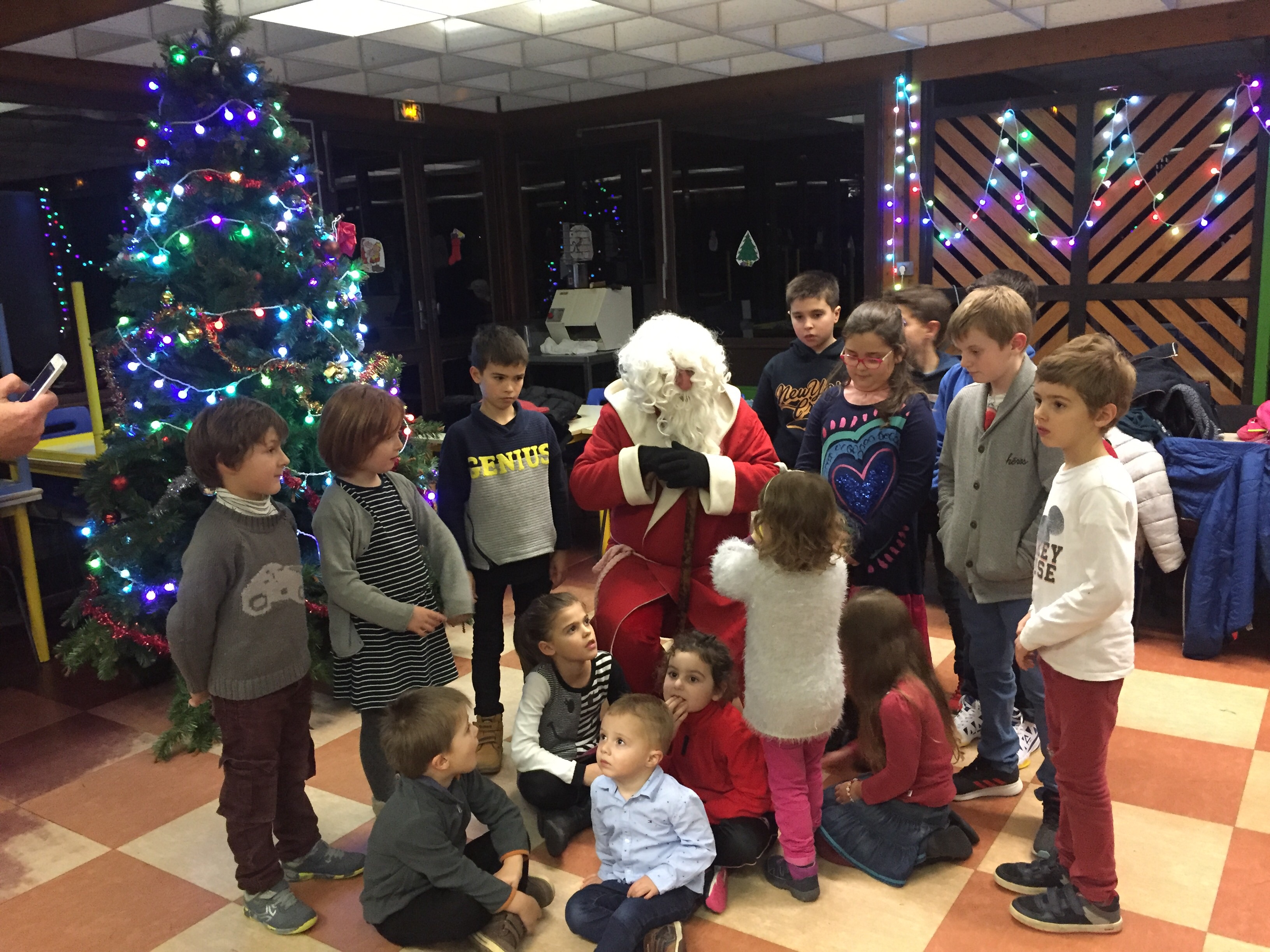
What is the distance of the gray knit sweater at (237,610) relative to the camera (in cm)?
205

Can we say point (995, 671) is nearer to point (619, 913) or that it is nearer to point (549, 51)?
point (619, 913)

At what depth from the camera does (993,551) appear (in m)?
2.38

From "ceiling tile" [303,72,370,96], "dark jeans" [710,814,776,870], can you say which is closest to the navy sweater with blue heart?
"dark jeans" [710,814,776,870]

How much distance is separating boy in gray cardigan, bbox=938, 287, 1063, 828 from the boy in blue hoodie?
0.54 metres

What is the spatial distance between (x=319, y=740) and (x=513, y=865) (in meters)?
1.28

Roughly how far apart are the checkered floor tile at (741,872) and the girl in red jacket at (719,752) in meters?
0.12

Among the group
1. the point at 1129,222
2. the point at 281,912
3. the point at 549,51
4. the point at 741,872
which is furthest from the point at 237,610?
the point at 1129,222

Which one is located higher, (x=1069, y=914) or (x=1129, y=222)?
(x=1129, y=222)

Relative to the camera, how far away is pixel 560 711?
8.39ft

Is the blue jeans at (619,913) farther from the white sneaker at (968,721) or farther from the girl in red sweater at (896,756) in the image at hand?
the white sneaker at (968,721)

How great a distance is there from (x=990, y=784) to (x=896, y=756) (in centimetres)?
54

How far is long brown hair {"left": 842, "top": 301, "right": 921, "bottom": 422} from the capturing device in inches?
98.7

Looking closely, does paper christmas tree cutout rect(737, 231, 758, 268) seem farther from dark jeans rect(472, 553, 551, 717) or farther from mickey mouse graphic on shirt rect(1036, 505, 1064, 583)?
mickey mouse graphic on shirt rect(1036, 505, 1064, 583)

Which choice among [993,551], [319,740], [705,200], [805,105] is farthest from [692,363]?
[705,200]
